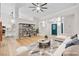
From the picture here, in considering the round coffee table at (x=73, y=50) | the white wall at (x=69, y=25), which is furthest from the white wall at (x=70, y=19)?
the round coffee table at (x=73, y=50)

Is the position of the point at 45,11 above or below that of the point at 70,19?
above

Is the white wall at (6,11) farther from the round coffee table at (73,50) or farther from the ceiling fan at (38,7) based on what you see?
the round coffee table at (73,50)

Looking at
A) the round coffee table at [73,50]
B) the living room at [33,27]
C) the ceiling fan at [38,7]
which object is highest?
Answer: the ceiling fan at [38,7]

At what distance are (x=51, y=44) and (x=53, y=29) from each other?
240mm

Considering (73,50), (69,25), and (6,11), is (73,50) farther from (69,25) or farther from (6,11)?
(6,11)

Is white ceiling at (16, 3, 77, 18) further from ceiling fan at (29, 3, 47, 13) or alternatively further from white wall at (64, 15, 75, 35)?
white wall at (64, 15, 75, 35)

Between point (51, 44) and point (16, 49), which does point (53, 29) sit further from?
point (16, 49)

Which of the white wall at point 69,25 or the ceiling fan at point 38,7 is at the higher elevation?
the ceiling fan at point 38,7

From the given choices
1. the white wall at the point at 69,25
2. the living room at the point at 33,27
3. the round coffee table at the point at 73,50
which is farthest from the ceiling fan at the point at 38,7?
the round coffee table at the point at 73,50

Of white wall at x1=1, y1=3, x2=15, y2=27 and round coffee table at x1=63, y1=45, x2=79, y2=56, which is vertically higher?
white wall at x1=1, y1=3, x2=15, y2=27

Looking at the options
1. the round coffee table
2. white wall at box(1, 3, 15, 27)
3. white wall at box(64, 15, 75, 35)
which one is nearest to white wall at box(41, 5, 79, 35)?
white wall at box(64, 15, 75, 35)

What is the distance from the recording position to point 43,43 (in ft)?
8.00

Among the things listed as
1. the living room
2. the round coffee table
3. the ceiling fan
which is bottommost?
the round coffee table

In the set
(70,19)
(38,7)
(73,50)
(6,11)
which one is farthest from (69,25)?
(6,11)
